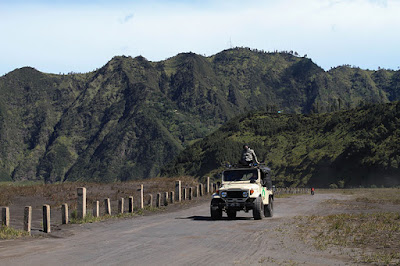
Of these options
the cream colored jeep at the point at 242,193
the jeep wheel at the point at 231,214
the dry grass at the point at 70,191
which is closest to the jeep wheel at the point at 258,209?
the cream colored jeep at the point at 242,193

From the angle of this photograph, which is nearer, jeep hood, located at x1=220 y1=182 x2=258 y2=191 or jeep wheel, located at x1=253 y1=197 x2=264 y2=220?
jeep wheel, located at x1=253 y1=197 x2=264 y2=220

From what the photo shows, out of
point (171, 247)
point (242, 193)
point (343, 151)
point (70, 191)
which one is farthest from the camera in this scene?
point (343, 151)

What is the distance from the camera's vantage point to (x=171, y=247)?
15.0 m

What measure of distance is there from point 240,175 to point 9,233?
36.0 feet

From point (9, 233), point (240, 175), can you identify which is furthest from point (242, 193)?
point (9, 233)

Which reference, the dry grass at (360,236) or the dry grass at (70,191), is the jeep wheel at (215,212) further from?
the dry grass at (70,191)

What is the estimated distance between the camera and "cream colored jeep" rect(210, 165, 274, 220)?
23250 millimetres

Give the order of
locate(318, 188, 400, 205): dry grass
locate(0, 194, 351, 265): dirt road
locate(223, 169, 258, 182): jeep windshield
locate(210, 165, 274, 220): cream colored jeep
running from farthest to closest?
1. locate(318, 188, 400, 205): dry grass
2. locate(223, 169, 258, 182): jeep windshield
3. locate(210, 165, 274, 220): cream colored jeep
4. locate(0, 194, 351, 265): dirt road

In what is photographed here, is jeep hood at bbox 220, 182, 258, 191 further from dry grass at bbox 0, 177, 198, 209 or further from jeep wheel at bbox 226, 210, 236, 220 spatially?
dry grass at bbox 0, 177, 198, 209

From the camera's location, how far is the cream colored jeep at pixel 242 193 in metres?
23.2

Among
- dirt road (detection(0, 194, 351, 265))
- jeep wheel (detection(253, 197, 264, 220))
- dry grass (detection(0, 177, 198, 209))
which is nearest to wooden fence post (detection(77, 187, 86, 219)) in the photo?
dirt road (detection(0, 194, 351, 265))

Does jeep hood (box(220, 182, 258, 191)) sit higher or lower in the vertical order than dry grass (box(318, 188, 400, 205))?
higher

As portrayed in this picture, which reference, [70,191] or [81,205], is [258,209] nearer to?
[81,205]

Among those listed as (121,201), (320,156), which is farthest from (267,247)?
(320,156)
